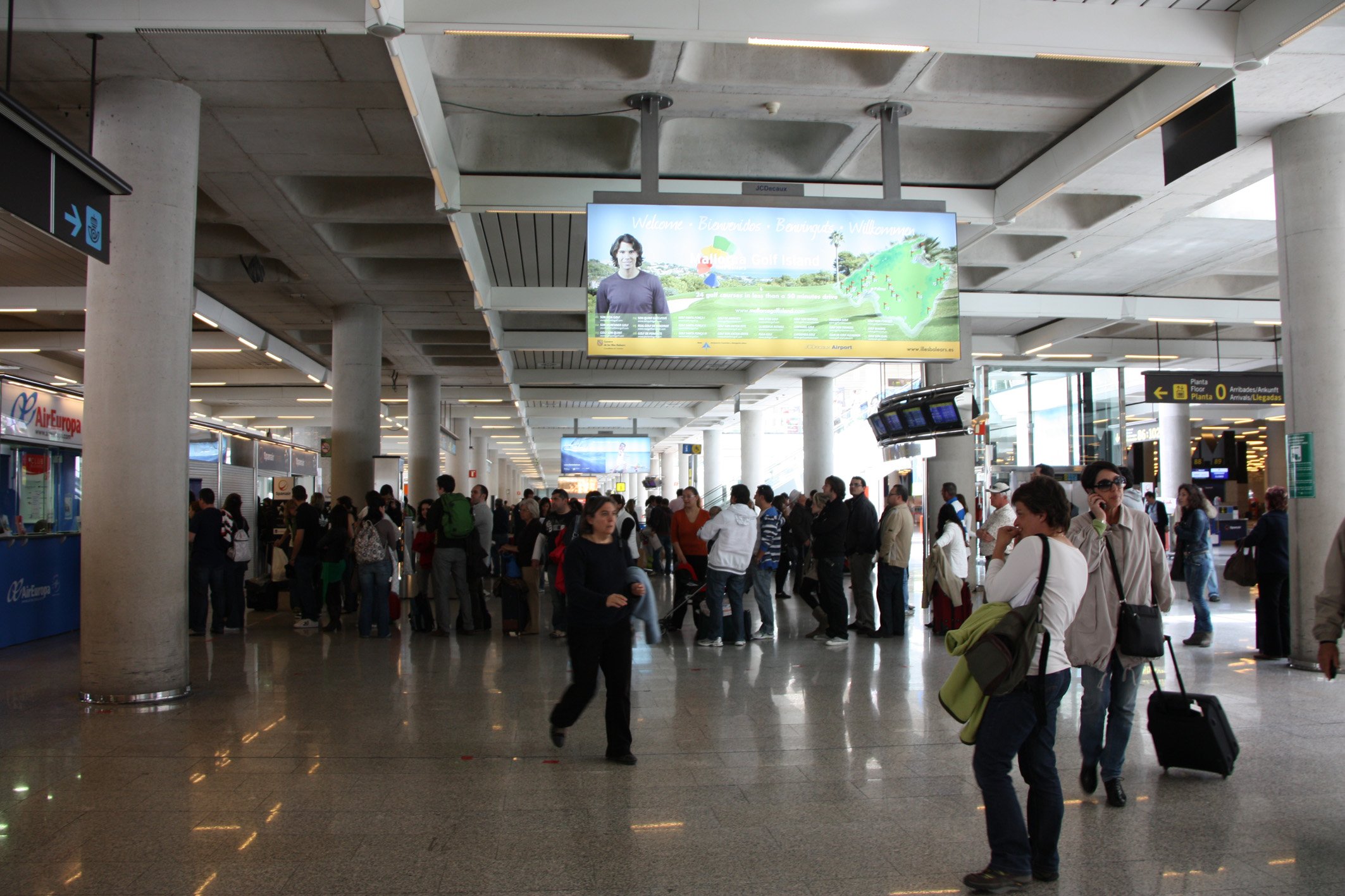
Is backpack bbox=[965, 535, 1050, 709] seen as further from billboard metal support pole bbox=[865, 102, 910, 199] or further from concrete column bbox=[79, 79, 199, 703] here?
concrete column bbox=[79, 79, 199, 703]

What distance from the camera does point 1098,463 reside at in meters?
4.86

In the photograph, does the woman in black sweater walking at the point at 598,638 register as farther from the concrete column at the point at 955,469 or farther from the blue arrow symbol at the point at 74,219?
the concrete column at the point at 955,469

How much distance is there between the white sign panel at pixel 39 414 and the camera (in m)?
10.7

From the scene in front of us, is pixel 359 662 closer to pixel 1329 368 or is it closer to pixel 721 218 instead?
pixel 721 218

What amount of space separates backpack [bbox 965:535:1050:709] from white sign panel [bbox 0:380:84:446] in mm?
10145

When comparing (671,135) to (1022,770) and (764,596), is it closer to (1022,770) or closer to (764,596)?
(764,596)

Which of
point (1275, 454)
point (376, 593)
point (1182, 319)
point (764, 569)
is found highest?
point (1182, 319)

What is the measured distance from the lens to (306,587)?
11.8 meters

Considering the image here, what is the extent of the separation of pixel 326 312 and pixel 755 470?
1854cm

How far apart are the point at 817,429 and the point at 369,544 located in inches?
608

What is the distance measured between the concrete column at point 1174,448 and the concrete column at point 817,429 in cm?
942

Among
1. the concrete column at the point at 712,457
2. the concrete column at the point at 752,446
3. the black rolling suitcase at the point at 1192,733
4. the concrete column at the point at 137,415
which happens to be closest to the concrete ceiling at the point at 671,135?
the concrete column at the point at 137,415

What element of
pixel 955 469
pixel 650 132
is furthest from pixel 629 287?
pixel 955 469

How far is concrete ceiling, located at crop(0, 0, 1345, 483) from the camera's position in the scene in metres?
6.67
